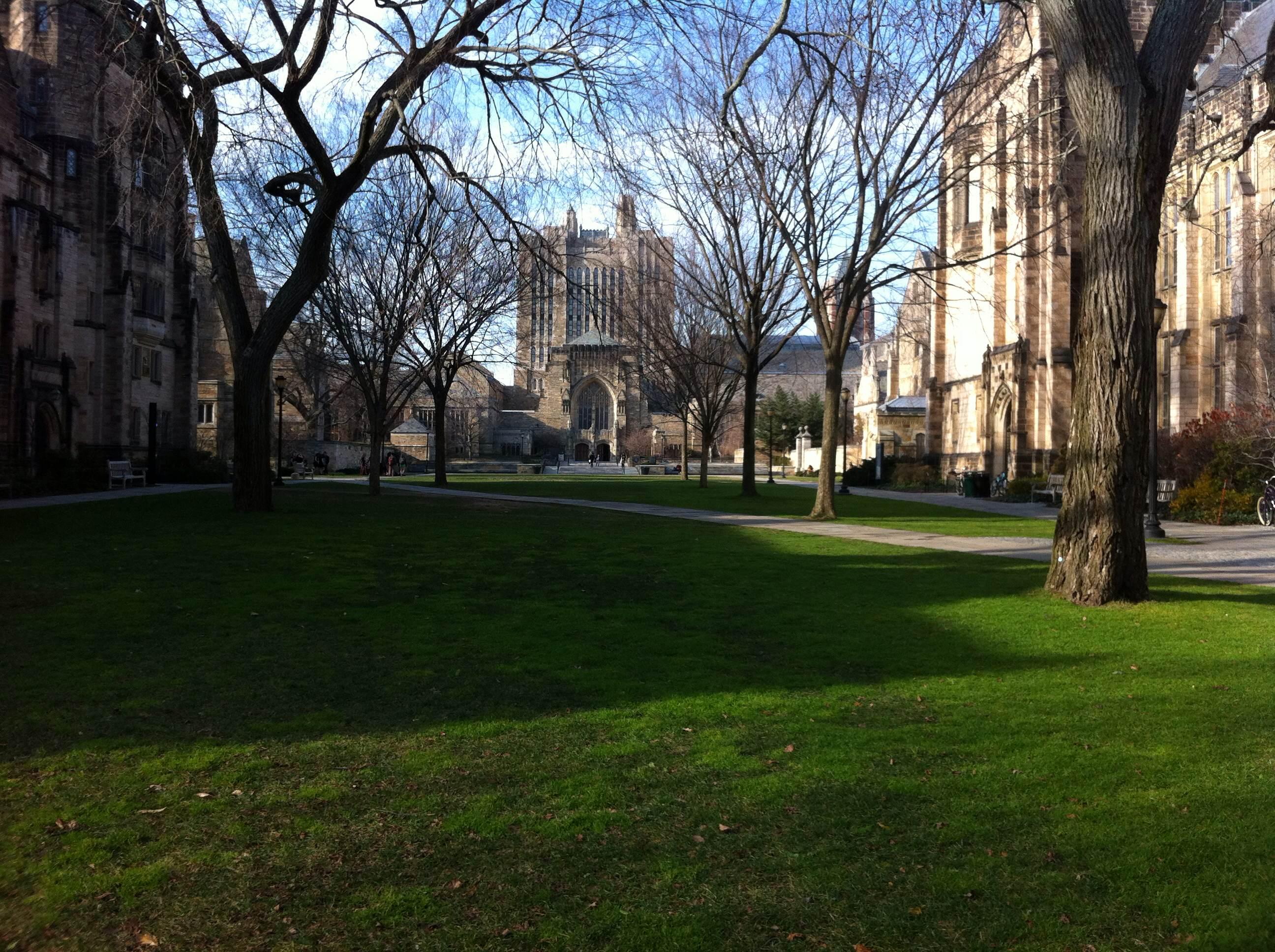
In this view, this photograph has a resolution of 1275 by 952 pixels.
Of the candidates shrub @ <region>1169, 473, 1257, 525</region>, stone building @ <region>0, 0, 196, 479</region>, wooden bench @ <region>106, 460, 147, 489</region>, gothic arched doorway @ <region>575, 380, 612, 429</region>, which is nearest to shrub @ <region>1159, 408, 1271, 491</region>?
shrub @ <region>1169, 473, 1257, 525</region>

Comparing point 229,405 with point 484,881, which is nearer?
point 484,881

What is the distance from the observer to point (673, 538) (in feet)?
54.8

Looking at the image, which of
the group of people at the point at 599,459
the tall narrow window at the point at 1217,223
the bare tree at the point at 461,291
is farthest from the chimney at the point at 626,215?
the group of people at the point at 599,459

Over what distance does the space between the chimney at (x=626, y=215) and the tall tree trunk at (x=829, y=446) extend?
216 inches

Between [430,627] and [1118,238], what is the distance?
7.24 m

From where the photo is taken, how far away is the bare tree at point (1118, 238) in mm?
9414

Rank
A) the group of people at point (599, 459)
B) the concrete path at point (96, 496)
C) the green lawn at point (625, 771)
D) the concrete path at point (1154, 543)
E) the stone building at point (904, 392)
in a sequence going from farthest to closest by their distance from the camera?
the group of people at point (599, 459) < the stone building at point (904, 392) < the concrete path at point (96, 496) < the concrete path at point (1154, 543) < the green lawn at point (625, 771)

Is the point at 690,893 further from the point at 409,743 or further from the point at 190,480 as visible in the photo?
the point at 190,480

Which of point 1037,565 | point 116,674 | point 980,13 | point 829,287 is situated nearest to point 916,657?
point 116,674

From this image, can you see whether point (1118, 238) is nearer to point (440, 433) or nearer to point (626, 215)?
point (626, 215)

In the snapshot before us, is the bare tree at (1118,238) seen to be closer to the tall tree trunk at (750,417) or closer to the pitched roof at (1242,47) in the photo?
the tall tree trunk at (750,417)

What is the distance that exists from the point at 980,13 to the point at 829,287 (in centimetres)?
825

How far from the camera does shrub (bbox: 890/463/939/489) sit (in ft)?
146

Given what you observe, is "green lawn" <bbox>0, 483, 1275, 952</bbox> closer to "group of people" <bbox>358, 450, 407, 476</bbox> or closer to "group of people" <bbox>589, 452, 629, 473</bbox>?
"group of people" <bbox>358, 450, 407, 476</bbox>
